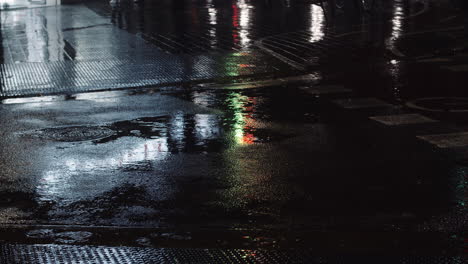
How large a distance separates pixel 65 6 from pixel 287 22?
14234 mm

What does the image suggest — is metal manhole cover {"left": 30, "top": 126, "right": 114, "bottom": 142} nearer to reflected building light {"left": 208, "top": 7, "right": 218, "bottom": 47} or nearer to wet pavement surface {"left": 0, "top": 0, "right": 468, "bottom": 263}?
wet pavement surface {"left": 0, "top": 0, "right": 468, "bottom": 263}

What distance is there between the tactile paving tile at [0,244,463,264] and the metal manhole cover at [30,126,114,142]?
3.27 meters

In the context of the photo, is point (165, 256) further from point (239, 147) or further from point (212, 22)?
point (212, 22)

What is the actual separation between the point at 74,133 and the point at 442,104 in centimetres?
416

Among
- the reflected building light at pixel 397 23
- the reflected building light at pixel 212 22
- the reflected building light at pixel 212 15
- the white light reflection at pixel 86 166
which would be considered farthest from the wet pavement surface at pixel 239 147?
the reflected building light at pixel 212 15

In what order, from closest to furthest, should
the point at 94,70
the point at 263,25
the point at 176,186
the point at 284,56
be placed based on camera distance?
the point at 176,186 < the point at 94,70 < the point at 284,56 < the point at 263,25

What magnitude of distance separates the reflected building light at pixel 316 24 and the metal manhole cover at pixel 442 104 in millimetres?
6326

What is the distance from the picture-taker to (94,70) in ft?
41.7

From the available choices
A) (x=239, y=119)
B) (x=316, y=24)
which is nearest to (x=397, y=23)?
(x=316, y=24)

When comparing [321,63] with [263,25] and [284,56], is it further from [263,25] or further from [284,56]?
[263,25]

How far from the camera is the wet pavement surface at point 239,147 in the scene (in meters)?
5.11

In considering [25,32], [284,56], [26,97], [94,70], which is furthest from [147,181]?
[25,32]

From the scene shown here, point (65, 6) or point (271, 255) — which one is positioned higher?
point (271, 255)

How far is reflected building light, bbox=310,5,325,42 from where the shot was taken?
53.5 feet
